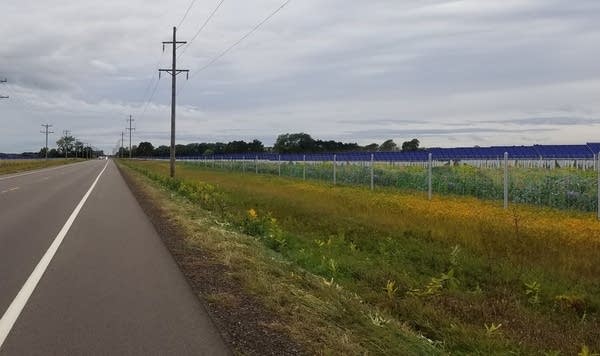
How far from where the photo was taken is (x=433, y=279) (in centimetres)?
932

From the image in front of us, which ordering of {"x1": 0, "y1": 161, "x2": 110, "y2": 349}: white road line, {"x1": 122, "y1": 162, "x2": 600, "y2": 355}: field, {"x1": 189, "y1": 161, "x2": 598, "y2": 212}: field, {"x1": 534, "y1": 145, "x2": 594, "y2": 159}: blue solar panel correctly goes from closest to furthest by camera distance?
1. {"x1": 0, "y1": 161, "x2": 110, "y2": 349}: white road line
2. {"x1": 122, "y1": 162, "x2": 600, "y2": 355}: field
3. {"x1": 189, "y1": 161, "x2": 598, "y2": 212}: field
4. {"x1": 534, "y1": 145, "x2": 594, "y2": 159}: blue solar panel

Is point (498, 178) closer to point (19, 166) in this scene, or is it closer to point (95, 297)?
point (95, 297)

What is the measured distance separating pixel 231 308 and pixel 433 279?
350cm

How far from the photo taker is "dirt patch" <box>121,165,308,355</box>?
226 inches

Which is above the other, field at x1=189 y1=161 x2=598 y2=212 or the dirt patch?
field at x1=189 y1=161 x2=598 y2=212

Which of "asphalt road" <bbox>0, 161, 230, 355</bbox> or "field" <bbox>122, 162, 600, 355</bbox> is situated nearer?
"asphalt road" <bbox>0, 161, 230, 355</bbox>

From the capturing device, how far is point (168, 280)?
8.70 metres

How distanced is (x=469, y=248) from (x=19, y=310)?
8.42m

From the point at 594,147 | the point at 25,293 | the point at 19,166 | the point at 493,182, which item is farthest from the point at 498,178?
the point at 19,166

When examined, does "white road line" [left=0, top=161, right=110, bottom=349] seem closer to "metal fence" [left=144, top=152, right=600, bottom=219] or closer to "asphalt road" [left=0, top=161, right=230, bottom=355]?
"asphalt road" [left=0, top=161, right=230, bottom=355]

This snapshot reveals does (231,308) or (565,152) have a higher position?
(565,152)

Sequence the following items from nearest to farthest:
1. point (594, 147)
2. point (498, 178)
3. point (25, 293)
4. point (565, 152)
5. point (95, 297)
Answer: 1. point (95, 297)
2. point (25, 293)
3. point (594, 147)
4. point (565, 152)
5. point (498, 178)

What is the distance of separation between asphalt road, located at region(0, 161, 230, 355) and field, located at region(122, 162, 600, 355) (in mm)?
1024

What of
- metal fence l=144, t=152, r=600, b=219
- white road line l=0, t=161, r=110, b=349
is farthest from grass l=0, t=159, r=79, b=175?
white road line l=0, t=161, r=110, b=349
